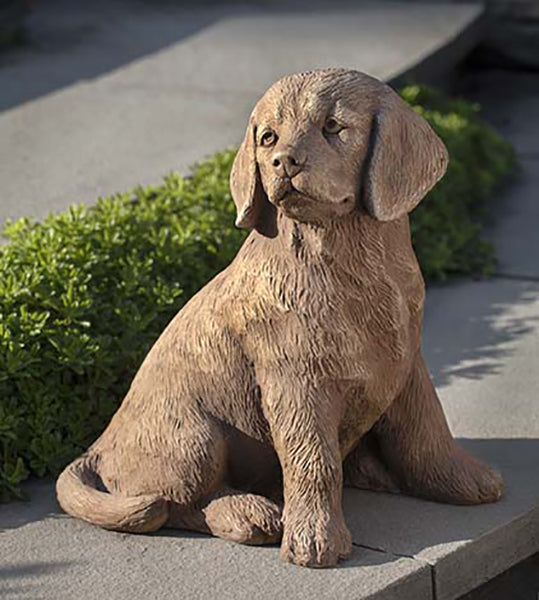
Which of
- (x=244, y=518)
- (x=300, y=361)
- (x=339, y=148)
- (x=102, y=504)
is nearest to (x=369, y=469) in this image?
(x=244, y=518)

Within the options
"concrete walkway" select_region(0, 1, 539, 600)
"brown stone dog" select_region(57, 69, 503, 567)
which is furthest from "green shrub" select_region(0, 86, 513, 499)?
"brown stone dog" select_region(57, 69, 503, 567)

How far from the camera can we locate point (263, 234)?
3.97 m

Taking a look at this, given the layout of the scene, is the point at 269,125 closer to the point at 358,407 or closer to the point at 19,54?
the point at 358,407

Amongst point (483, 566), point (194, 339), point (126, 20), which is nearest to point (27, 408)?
point (194, 339)

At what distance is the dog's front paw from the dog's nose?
101 cm

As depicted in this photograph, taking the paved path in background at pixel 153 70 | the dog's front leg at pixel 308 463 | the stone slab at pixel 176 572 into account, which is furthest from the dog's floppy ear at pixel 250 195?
the paved path in background at pixel 153 70

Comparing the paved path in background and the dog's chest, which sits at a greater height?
the paved path in background

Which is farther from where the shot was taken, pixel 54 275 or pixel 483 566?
pixel 54 275

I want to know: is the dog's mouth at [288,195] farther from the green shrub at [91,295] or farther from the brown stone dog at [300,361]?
the green shrub at [91,295]

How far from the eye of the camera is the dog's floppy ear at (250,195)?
388 cm

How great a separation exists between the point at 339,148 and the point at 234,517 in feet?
3.84

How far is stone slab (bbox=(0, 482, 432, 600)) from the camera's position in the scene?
3855 millimetres

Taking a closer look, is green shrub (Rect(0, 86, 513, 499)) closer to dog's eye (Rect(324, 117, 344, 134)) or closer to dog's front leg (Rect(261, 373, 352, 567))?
dog's front leg (Rect(261, 373, 352, 567))

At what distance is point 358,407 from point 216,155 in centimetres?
308
